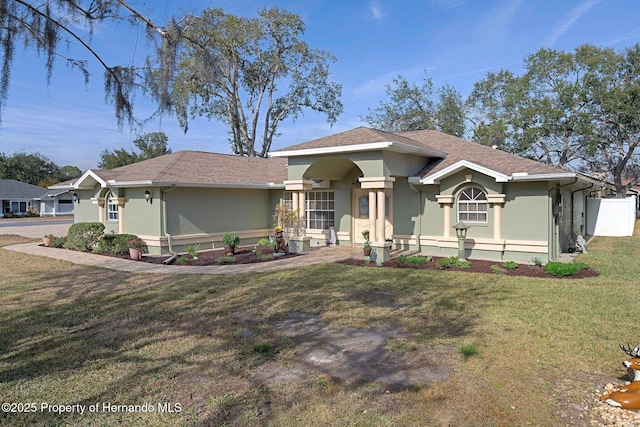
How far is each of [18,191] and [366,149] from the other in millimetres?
49764

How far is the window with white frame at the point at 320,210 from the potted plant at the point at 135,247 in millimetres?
6403

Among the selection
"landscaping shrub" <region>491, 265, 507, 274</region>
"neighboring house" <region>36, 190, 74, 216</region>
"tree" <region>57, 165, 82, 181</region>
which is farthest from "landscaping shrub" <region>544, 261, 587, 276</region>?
"tree" <region>57, 165, 82, 181</region>

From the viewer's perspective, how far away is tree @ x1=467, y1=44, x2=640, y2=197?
30.3 m

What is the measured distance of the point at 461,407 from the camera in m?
3.76

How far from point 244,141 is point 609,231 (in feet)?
84.2

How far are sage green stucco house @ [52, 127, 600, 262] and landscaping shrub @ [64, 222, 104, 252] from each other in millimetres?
886

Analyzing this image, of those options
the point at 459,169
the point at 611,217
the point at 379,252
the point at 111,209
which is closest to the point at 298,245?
the point at 379,252

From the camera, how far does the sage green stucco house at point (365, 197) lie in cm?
A: 1184

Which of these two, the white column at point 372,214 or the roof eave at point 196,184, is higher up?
the roof eave at point 196,184

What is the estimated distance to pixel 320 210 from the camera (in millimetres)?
16359

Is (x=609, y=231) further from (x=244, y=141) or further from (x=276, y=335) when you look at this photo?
(x=244, y=141)

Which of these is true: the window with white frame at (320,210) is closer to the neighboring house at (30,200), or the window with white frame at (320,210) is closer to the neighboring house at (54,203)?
the neighboring house at (30,200)

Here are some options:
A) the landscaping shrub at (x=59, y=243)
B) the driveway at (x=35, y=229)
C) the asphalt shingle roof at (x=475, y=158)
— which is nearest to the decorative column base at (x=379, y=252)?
the asphalt shingle roof at (x=475, y=158)

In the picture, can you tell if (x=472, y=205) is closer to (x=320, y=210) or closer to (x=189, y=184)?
(x=320, y=210)
